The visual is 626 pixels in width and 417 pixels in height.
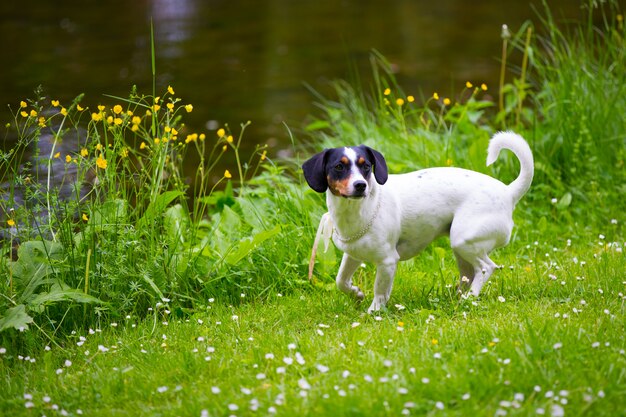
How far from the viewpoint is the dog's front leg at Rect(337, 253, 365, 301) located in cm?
439

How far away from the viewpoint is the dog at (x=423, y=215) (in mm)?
4176

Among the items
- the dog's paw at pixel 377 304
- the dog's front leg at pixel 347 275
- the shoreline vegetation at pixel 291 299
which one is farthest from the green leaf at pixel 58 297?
the dog's paw at pixel 377 304

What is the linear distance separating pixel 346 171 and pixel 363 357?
85 centimetres

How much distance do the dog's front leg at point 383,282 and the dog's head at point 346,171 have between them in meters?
0.43

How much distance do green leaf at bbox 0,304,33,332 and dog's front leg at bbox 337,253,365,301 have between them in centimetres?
153

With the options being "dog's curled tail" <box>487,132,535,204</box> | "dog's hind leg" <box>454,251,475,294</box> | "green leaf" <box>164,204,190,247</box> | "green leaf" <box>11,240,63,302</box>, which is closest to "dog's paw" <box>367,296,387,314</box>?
"dog's hind leg" <box>454,251,475,294</box>

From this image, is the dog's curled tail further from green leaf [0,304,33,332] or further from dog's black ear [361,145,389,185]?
green leaf [0,304,33,332]

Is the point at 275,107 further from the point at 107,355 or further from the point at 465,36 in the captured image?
the point at 107,355

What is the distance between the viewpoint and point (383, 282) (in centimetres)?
427

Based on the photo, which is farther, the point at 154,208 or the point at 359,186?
the point at 154,208

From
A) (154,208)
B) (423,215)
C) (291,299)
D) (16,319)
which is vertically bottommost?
(291,299)

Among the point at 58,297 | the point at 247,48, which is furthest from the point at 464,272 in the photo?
the point at 247,48

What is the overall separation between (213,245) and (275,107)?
443 cm

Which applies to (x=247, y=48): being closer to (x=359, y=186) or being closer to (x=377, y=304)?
(x=377, y=304)
